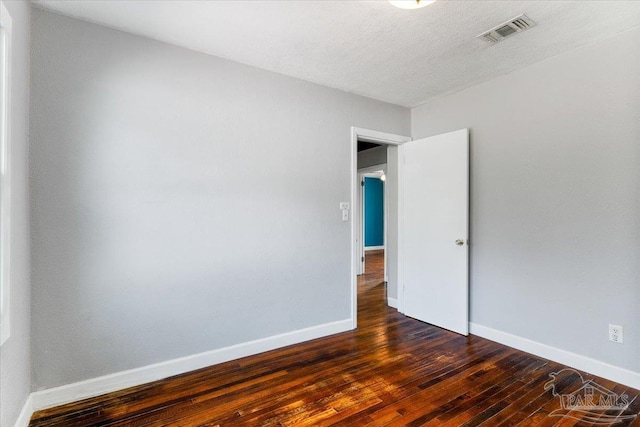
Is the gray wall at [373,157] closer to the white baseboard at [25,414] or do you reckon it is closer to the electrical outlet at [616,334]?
the electrical outlet at [616,334]

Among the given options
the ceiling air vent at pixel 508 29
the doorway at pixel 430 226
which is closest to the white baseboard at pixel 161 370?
the doorway at pixel 430 226

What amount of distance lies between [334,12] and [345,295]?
2.55 meters

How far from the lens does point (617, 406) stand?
2033 millimetres

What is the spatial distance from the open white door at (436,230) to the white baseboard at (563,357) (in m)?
0.22

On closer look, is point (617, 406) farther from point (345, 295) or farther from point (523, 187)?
point (345, 295)

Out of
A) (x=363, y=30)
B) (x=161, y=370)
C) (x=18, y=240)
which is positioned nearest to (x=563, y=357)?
(x=363, y=30)

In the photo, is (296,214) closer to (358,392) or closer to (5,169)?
(358,392)

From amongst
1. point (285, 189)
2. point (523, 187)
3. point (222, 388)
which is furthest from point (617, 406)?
point (285, 189)

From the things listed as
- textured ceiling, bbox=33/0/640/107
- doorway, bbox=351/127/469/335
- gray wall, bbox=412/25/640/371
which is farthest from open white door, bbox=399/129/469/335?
textured ceiling, bbox=33/0/640/107

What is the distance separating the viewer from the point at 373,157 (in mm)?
5297

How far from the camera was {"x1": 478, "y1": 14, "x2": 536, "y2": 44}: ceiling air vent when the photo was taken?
2123mm

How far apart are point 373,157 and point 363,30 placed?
314 cm

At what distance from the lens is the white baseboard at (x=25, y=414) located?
1.76 metres

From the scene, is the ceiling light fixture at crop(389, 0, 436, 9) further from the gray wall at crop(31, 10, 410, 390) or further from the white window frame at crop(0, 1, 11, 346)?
the white window frame at crop(0, 1, 11, 346)
